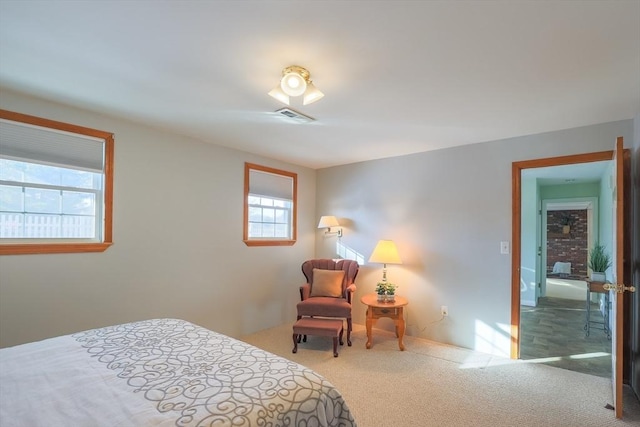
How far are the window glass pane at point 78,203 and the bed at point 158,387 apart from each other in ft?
4.64

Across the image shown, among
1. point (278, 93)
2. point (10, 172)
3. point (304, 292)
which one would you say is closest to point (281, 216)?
point (304, 292)

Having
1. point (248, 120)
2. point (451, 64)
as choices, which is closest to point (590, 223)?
point (451, 64)

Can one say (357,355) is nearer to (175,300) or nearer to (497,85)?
(175,300)

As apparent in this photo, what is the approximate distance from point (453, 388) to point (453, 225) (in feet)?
5.96

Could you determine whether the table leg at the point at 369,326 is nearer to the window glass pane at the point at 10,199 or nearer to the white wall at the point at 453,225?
the white wall at the point at 453,225

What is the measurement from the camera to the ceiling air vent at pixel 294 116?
267 centimetres

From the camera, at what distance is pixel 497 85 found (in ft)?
7.16

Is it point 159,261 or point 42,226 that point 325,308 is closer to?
point 159,261

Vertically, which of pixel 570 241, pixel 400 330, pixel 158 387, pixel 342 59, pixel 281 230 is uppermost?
pixel 342 59

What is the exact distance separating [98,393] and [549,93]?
3.24 meters

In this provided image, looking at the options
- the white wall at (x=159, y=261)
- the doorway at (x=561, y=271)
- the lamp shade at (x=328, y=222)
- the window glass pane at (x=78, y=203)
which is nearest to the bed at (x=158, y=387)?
the white wall at (x=159, y=261)

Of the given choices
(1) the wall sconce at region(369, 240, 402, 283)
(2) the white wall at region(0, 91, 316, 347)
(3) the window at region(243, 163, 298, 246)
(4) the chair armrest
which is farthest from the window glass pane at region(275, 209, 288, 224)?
(1) the wall sconce at region(369, 240, 402, 283)

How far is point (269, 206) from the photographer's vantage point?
4445 mm

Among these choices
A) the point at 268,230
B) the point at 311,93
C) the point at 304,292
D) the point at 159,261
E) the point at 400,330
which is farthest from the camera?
the point at 268,230
